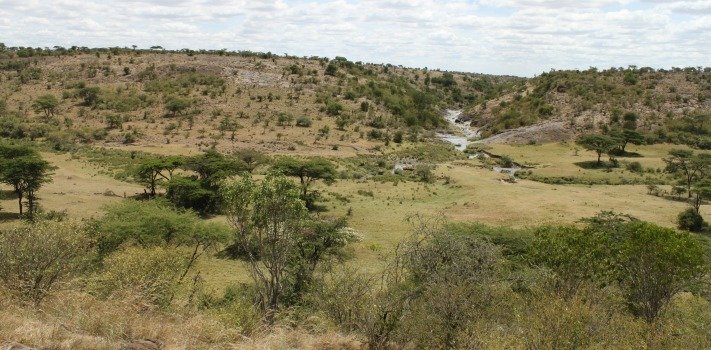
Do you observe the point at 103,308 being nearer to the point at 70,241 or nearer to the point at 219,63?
the point at 70,241

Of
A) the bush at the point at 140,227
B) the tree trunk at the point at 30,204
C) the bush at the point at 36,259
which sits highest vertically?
the bush at the point at 36,259

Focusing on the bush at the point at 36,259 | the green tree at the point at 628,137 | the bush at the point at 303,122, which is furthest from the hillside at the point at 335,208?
the bush at the point at 303,122

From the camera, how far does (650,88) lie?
8681 centimetres

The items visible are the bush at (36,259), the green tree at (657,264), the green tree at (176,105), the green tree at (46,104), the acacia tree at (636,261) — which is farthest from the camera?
the green tree at (176,105)

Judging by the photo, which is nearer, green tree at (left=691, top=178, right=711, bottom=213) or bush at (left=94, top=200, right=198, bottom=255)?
bush at (left=94, top=200, right=198, bottom=255)

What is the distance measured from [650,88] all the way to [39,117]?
83836 millimetres

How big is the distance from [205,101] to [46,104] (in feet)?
63.2

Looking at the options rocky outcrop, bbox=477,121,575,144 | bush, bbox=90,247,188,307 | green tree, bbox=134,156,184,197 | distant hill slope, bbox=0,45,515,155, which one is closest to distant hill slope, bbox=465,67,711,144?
rocky outcrop, bbox=477,121,575,144

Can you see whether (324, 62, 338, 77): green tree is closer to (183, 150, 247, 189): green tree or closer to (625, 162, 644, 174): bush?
(625, 162, 644, 174): bush

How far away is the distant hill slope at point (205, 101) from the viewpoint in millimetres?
66750

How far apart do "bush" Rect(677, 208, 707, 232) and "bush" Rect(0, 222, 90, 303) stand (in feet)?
114

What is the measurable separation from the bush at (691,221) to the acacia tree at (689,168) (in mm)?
7963

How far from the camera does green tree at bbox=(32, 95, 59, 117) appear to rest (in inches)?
2835

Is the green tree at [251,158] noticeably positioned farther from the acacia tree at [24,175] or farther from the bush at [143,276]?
the bush at [143,276]
